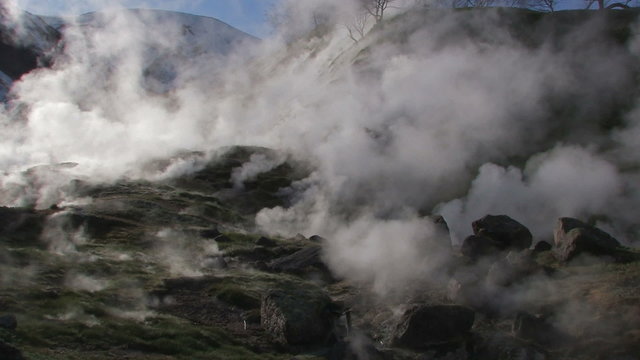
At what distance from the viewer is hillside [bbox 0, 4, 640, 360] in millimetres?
26875

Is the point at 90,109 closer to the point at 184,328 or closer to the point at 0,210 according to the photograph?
the point at 0,210

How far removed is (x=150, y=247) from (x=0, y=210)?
1436cm

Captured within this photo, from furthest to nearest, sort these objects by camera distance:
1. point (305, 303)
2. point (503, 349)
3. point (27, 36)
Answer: point (27, 36)
point (305, 303)
point (503, 349)

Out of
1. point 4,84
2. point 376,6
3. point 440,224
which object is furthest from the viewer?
point 4,84

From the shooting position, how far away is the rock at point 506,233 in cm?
3875

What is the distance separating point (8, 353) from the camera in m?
17.9

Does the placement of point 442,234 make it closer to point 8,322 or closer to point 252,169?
point 8,322

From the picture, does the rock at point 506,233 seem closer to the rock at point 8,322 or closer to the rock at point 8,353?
the rock at point 8,322

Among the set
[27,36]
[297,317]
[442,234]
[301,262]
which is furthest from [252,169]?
[27,36]

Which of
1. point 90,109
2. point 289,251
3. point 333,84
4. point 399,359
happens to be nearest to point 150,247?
point 289,251

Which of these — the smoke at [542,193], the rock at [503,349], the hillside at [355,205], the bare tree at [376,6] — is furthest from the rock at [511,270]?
the bare tree at [376,6]

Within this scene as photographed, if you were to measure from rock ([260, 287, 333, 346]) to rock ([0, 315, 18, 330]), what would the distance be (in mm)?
11431

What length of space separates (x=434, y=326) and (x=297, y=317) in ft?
22.0

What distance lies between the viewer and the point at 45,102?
132250mm
